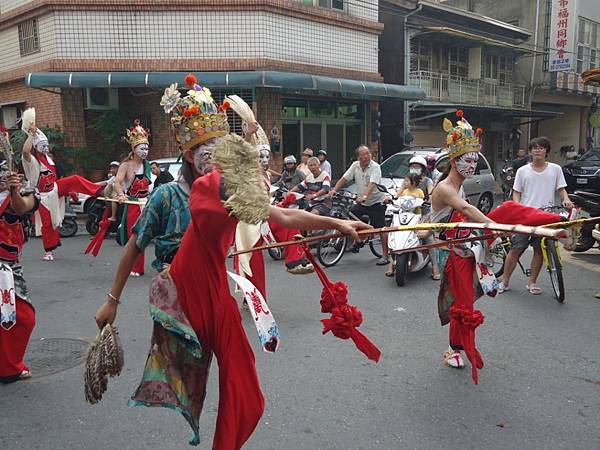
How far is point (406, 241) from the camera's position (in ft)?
22.1

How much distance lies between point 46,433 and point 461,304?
2911 mm

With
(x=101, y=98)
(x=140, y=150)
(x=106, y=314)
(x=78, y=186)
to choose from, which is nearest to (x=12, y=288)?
(x=106, y=314)

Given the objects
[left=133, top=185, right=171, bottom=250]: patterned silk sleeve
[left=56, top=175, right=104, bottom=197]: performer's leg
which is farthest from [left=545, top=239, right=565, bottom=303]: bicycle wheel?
[left=56, top=175, right=104, bottom=197]: performer's leg

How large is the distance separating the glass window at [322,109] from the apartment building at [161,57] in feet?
1.21

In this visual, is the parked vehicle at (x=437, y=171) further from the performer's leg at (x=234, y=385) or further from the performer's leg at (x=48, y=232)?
the performer's leg at (x=234, y=385)

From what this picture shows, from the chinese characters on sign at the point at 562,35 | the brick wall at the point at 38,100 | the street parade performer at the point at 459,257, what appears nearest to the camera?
the street parade performer at the point at 459,257

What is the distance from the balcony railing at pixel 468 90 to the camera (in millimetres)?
19489

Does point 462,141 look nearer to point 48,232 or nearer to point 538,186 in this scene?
point 538,186

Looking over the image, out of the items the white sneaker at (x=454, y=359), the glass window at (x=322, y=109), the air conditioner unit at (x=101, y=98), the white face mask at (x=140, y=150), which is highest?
the air conditioner unit at (x=101, y=98)

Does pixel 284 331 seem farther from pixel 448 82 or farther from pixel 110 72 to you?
pixel 448 82

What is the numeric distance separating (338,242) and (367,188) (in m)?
0.97

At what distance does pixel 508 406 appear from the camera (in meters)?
3.54

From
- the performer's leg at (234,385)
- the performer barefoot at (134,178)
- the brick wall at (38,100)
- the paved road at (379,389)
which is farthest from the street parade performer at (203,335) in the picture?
the brick wall at (38,100)

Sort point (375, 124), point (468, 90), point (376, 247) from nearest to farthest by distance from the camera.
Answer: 1. point (376, 247)
2. point (375, 124)
3. point (468, 90)
